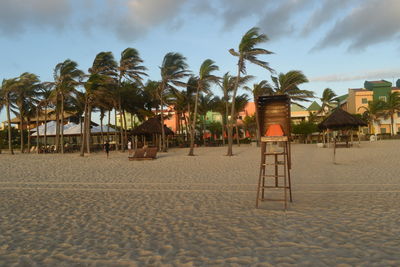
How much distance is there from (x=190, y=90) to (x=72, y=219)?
28638 mm

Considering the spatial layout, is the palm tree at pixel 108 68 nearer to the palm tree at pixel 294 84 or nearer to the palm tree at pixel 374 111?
the palm tree at pixel 294 84

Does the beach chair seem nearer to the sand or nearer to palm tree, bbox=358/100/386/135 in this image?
the sand

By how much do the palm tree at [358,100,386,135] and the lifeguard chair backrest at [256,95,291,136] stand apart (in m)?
46.3

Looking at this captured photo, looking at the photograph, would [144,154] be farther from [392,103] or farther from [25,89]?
[392,103]

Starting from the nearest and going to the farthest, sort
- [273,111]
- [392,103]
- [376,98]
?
[273,111]
[392,103]
[376,98]

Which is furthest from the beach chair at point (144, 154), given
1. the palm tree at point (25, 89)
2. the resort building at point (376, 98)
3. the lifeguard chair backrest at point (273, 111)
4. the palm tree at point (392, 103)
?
the resort building at point (376, 98)

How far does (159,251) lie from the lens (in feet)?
12.6

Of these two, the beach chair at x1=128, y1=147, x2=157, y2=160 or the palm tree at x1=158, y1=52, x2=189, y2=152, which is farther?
the palm tree at x1=158, y1=52, x2=189, y2=152

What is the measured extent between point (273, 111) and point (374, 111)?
46.7 m

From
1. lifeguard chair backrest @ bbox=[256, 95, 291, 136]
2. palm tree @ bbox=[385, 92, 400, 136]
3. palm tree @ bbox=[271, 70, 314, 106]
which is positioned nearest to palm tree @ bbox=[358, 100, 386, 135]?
palm tree @ bbox=[385, 92, 400, 136]

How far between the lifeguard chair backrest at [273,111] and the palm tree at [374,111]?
46.3 metres

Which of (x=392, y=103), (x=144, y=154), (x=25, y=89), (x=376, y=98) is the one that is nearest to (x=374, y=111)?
(x=392, y=103)

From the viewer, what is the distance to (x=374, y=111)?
47219 millimetres

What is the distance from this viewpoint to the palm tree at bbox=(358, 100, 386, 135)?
47.0m
